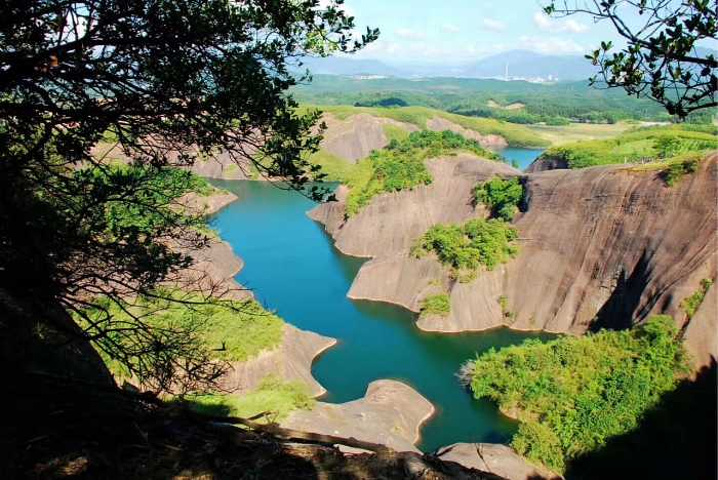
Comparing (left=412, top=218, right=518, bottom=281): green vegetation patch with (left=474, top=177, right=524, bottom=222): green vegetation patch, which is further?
(left=474, top=177, right=524, bottom=222): green vegetation patch

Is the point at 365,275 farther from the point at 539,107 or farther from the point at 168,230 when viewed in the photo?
the point at 539,107

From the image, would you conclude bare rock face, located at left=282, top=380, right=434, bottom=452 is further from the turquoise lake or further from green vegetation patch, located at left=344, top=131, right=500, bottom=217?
the turquoise lake

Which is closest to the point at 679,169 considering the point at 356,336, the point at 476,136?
the point at 356,336

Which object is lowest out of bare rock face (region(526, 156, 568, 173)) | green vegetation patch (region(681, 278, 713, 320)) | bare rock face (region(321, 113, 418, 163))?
green vegetation patch (region(681, 278, 713, 320))

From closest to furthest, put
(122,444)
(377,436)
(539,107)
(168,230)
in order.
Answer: (122,444), (168,230), (377,436), (539,107)

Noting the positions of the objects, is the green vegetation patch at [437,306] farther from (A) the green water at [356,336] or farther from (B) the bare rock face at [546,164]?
(B) the bare rock face at [546,164]

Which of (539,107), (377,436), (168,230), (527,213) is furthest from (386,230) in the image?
(539,107)

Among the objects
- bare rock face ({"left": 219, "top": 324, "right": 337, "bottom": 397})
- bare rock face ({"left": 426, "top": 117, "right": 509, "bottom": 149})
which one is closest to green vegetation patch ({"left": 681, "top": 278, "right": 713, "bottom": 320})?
bare rock face ({"left": 219, "top": 324, "right": 337, "bottom": 397})

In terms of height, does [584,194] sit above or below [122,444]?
below
